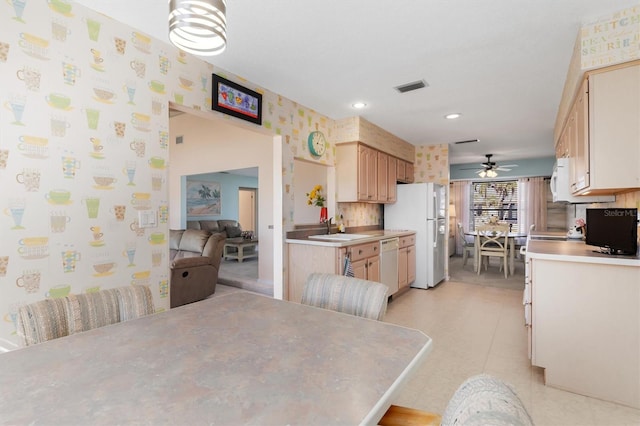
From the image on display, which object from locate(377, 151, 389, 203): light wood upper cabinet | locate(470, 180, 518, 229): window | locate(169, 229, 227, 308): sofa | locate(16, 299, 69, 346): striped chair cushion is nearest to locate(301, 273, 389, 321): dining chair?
locate(16, 299, 69, 346): striped chair cushion

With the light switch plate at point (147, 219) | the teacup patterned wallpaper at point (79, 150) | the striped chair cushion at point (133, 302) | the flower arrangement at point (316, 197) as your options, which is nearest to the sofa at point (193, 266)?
the flower arrangement at point (316, 197)

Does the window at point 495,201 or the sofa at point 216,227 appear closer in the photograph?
the sofa at point 216,227

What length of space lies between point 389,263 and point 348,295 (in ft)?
9.18

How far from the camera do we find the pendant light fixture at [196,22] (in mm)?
956

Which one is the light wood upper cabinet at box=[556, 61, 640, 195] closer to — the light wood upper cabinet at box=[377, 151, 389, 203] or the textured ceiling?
the textured ceiling

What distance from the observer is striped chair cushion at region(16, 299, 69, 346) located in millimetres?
1135

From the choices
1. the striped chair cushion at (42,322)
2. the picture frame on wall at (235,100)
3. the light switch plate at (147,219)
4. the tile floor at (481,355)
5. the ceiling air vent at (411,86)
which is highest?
the ceiling air vent at (411,86)

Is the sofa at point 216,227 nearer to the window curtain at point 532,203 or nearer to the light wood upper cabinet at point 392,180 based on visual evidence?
the light wood upper cabinet at point 392,180

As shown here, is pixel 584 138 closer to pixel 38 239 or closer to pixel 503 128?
pixel 503 128

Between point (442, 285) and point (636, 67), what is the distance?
12.9ft

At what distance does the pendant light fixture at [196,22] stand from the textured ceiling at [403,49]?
1.06m

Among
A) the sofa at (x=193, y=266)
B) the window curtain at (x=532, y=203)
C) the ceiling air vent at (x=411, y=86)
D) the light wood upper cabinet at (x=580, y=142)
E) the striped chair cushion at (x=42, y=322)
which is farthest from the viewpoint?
the window curtain at (x=532, y=203)

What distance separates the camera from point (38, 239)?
1757mm

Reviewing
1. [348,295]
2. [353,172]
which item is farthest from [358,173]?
[348,295]
